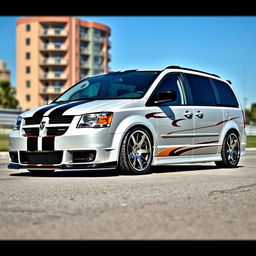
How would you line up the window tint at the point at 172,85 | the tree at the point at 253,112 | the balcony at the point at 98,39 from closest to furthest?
the window tint at the point at 172,85
the balcony at the point at 98,39
the tree at the point at 253,112

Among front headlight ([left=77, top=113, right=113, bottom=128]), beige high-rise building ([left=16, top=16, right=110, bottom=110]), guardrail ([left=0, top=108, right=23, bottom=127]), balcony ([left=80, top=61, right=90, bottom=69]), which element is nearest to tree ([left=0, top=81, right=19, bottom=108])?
beige high-rise building ([left=16, top=16, right=110, bottom=110])

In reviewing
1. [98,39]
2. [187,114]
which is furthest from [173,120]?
[98,39]

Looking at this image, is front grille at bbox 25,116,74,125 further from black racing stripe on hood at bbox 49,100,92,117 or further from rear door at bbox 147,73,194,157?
rear door at bbox 147,73,194,157

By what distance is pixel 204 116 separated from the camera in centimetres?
1099

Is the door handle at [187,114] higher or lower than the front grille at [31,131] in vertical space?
higher

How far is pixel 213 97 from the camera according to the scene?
1155 cm

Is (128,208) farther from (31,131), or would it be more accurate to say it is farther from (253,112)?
(253,112)

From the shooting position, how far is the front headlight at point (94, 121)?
9094 mm

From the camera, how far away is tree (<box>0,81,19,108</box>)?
8638 cm

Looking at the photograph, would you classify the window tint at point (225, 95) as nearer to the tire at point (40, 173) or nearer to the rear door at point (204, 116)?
the rear door at point (204, 116)

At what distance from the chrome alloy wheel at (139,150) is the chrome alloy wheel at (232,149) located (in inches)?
95.9

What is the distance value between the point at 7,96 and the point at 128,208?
272 ft

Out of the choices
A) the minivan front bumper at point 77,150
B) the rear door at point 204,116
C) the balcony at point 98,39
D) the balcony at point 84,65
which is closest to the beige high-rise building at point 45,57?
the balcony at point 84,65

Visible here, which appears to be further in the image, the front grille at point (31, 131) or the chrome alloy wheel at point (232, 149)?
the chrome alloy wheel at point (232, 149)
